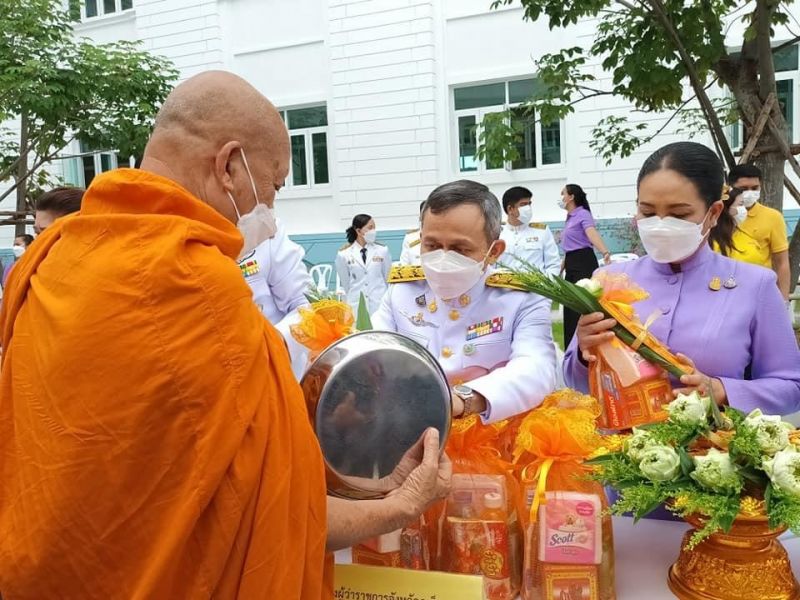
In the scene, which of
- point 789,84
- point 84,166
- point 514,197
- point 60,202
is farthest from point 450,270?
point 84,166

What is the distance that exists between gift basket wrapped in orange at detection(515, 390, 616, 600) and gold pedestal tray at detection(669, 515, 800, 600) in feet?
0.57

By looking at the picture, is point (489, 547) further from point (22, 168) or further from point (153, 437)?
point (22, 168)

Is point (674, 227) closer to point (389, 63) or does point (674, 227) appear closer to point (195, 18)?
point (389, 63)

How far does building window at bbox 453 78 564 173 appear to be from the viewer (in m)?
11.7

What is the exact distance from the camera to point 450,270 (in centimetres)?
189

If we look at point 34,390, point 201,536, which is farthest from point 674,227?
point 34,390

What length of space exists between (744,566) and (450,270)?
98 cm

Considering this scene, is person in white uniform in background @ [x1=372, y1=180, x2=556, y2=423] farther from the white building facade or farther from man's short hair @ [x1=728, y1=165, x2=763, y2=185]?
the white building facade

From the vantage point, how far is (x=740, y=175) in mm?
5180

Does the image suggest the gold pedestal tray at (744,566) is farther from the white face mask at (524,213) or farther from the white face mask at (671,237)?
the white face mask at (524,213)

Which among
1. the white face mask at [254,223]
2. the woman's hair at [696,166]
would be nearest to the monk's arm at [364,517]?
the white face mask at [254,223]

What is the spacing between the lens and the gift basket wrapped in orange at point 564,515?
1329 mm

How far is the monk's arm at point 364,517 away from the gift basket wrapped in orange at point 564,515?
10.6 inches

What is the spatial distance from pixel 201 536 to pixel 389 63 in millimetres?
12160
